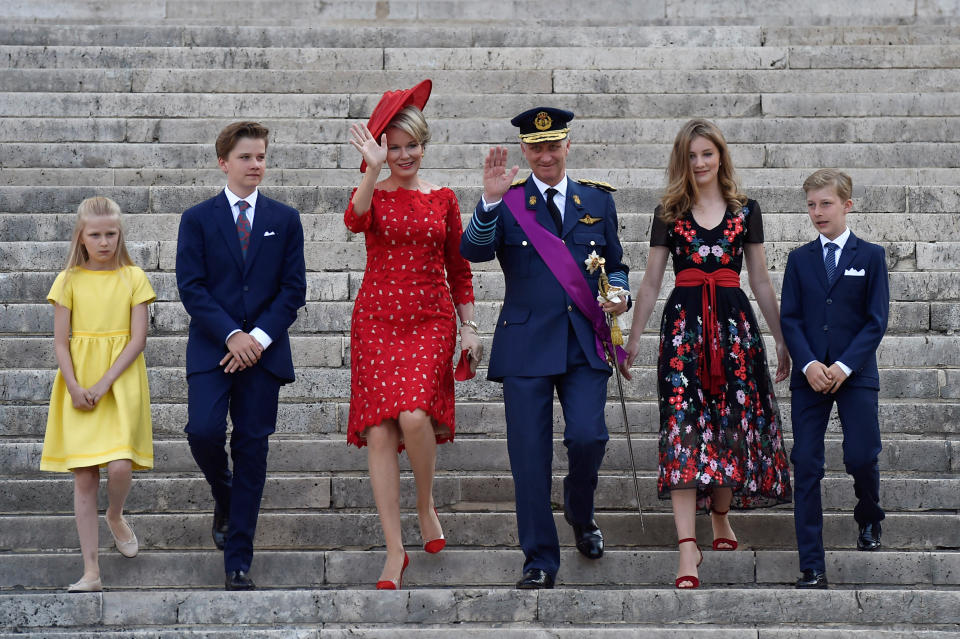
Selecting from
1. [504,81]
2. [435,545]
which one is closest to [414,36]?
[504,81]

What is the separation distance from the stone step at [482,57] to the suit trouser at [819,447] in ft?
19.2

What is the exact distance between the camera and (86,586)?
565 cm

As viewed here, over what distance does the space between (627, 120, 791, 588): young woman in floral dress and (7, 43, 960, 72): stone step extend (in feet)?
17.5

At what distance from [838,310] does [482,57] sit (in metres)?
6.04

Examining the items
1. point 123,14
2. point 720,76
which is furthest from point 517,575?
point 123,14

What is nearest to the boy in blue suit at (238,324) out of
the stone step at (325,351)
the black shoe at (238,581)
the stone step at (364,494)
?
the black shoe at (238,581)

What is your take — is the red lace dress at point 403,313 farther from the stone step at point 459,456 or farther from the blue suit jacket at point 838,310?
the blue suit jacket at point 838,310

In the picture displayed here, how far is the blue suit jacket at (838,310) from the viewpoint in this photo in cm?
585

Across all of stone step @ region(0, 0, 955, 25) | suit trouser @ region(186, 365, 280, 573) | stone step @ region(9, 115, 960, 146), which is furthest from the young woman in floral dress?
stone step @ region(0, 0, 955, 25)

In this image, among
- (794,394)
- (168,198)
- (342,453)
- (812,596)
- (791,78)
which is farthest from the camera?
(791,78)

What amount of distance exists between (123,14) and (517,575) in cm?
913

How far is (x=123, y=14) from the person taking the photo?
13234mm

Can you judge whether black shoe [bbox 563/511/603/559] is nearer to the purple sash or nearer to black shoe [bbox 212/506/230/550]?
the purple sash

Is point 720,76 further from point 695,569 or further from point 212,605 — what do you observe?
point 212,605
